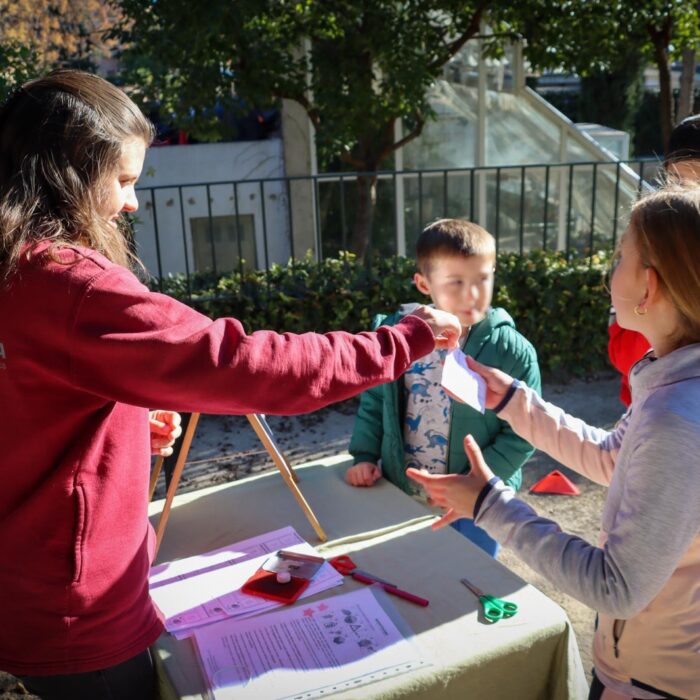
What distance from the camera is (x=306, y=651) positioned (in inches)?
62.2

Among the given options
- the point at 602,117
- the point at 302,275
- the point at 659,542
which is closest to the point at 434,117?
the point at 302,275

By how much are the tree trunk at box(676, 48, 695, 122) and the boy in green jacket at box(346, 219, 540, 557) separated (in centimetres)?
810

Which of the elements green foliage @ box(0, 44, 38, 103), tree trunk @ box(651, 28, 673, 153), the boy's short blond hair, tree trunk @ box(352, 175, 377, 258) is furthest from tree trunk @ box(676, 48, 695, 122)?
the boy's short blond hair

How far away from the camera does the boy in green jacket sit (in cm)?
242

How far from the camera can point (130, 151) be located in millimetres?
1363

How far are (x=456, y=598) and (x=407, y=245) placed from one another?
25.3 feet

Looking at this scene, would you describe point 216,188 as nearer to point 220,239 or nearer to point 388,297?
point 220,239

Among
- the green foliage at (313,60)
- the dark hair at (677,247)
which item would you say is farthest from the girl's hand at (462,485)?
the green foliage at (313,60)

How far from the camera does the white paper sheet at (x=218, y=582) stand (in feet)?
5.65

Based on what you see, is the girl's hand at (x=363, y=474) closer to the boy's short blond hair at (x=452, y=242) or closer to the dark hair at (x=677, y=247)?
the boy's short blond hair at (x=452, y=242)

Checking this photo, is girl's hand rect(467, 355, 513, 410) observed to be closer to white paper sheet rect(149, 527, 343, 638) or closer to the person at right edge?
the person at right edge

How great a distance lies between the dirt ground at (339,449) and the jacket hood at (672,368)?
6.52ft

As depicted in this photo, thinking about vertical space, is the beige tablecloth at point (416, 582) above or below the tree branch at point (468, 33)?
below

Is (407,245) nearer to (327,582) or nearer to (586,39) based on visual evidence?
(586,39)
